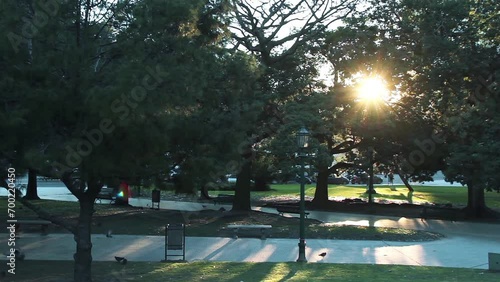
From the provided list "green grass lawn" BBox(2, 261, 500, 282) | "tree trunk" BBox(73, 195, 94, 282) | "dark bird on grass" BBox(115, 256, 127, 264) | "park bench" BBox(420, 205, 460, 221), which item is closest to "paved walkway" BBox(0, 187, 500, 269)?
"dark bird on grass" BBox(115, 256, 127, 264)

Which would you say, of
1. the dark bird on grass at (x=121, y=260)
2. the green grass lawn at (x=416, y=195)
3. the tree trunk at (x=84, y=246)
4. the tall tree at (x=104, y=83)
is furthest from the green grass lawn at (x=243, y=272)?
the green grass lawn at (x=416, y=195)

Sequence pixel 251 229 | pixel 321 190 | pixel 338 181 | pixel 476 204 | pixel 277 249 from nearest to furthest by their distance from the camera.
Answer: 1. pixel 277 249
2. pixel 251 229
3. pixel 476 204
4. pixel 321 190
5. pixel 338 181

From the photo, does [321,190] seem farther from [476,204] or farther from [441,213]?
[476,204]

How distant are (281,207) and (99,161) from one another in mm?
18186

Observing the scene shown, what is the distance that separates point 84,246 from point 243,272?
3504 millimetres

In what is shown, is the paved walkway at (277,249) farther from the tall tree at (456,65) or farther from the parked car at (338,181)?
the parked car at (338,181)

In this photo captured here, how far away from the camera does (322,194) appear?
108 ft

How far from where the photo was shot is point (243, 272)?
11.6 meters

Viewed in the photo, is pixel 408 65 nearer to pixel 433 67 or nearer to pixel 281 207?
pixel 433 67

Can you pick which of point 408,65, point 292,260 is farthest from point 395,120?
point 292,260

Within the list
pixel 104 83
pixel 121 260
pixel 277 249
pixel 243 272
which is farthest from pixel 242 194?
pixel 104 83

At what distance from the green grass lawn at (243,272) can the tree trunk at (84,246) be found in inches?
22.2

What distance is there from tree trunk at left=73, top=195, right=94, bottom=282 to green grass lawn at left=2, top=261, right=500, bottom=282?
57 cm

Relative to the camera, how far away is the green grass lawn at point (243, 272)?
1078 cm
